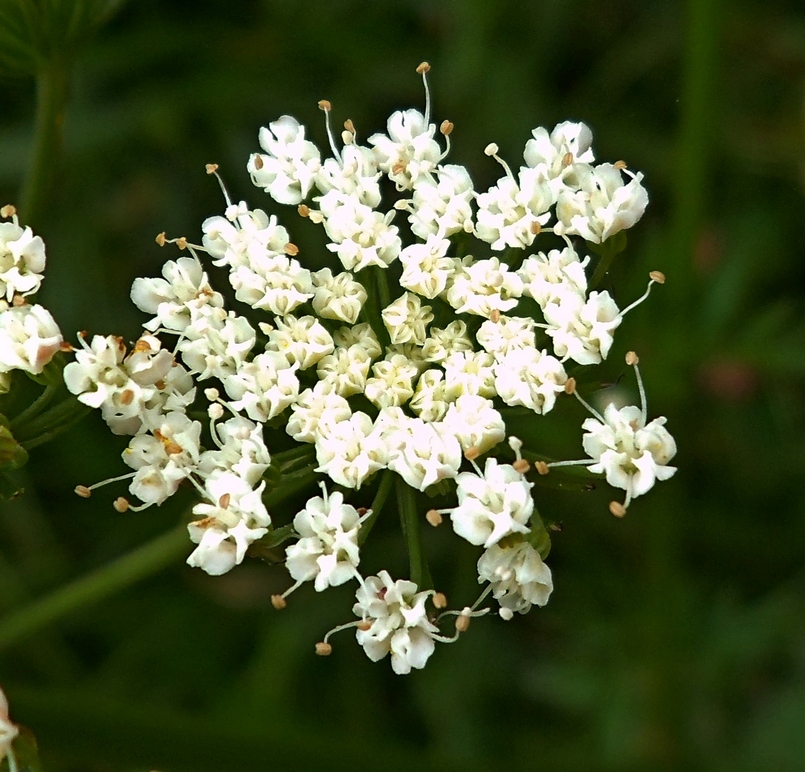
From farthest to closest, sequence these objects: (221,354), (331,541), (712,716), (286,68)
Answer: (286,68) → (712,716) → (221,354) → (331,541)

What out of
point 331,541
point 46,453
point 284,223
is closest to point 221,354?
point 331,541

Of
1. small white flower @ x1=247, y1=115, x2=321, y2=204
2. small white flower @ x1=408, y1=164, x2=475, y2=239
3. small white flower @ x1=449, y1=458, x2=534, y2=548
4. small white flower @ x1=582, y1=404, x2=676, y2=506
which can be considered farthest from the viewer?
small white flower @ x1=247, y1=115, x2=321, y2=204

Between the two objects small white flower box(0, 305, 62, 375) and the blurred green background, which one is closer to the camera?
small white flower box(0, 305, 62, 375)

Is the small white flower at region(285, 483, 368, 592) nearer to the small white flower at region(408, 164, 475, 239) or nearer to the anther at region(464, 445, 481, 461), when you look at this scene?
the anther at region(464, 445, 481, 461)

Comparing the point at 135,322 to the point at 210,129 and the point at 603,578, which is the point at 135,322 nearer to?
the point at 210,129

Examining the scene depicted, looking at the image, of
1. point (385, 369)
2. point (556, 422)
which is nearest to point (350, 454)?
point (385, 369)

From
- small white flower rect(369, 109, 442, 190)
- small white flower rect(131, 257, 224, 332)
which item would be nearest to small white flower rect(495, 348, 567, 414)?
Answer: small white flower rect(369, 109, 442, 190)

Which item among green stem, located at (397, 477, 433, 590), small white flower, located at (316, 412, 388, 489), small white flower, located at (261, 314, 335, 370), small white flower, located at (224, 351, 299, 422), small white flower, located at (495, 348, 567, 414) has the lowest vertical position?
green stem, located at (397, 477, 433, 590)
